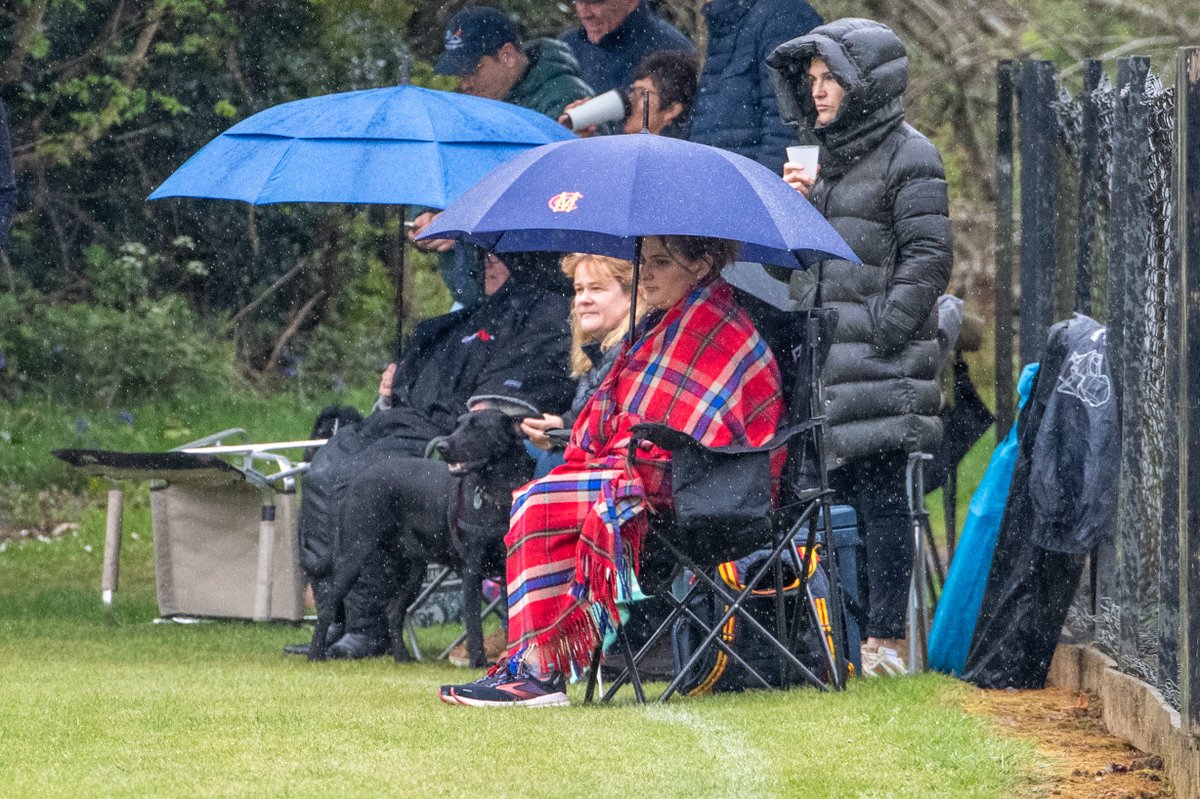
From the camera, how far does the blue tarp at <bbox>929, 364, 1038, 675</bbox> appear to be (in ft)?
20.2

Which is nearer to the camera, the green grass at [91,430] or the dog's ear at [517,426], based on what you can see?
the dog's ear at [517,426]

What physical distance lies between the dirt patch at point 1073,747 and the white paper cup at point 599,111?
10.4ft

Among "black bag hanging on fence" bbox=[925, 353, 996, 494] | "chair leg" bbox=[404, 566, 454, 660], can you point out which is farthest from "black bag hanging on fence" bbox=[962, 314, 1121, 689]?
"chair leg" bbox=[404, 566, 454, 660]

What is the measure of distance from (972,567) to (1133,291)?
1274 millimetres

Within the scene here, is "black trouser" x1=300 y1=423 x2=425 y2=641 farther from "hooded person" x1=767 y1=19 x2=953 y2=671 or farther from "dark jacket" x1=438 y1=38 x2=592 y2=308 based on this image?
"hooded person" x1=767 y1=19 x2=953 y2=671

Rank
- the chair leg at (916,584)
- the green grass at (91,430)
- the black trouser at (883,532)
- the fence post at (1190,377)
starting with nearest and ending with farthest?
1. the fence post at (1190,377)
2. the chair leg at (916,584)
3. the black trouser at (883,532)
4. the green grass at (91,430)

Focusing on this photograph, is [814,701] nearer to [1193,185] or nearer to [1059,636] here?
[1059,636]

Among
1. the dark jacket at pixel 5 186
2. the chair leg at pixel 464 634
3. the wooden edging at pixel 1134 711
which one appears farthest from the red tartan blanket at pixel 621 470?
the dark jacket at pixel 5 186

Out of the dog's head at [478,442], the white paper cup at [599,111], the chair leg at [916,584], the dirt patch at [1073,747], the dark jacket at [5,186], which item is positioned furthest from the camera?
the white paper cup at [599,111]

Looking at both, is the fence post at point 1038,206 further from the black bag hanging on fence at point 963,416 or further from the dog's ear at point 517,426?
the dog's ear at point 517,426

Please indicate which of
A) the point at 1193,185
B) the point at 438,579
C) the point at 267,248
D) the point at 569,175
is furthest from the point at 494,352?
the point at 267,248

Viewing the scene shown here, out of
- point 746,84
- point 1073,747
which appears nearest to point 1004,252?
point 746,84

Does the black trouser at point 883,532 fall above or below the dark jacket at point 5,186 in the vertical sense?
below

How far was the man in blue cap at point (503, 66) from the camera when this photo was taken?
8633 mm
